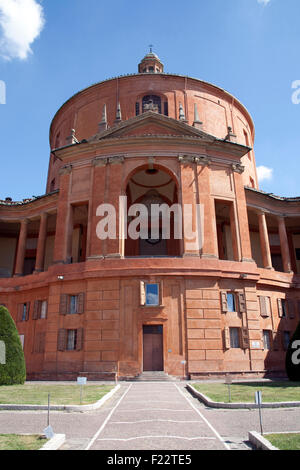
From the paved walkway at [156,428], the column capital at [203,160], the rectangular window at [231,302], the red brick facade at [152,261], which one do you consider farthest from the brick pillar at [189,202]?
the paved walkway at [156,428]

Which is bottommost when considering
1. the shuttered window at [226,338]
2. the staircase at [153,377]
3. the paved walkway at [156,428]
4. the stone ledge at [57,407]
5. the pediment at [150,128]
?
the paved walkway at [156,428]

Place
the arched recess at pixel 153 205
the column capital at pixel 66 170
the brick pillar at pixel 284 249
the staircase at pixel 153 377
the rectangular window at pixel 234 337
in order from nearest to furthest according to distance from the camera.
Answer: the staircase at pixel 153 377, the rectangular window at pixel 234 337, the column capital at pixel 66 170, the brick pillar at pixel 284 249, the arched recess at pixel 153 205

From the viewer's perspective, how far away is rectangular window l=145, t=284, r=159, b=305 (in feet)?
83.8

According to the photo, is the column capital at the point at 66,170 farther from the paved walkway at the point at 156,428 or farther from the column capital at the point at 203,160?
the paved walkway at the point at 156,428

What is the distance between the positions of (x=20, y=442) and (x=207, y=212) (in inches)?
880

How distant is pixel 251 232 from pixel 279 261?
4.25m

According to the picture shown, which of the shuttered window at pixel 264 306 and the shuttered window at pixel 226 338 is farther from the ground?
the shuttered window at pixel 264 306

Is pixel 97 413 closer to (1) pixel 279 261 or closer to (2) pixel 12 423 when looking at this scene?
(2) pixel 12 423

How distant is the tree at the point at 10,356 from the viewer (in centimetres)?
2019

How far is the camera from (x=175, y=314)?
82.4 feet

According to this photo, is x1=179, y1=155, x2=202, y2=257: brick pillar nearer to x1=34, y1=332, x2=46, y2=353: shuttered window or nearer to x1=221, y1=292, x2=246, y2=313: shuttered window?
x1=221, y1=292, x2=246, y2=313: shuttered window

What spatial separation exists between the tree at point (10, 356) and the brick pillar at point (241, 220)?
17138 mm

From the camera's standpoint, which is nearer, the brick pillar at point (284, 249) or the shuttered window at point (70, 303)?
the shuttered window at point (70, 303)
